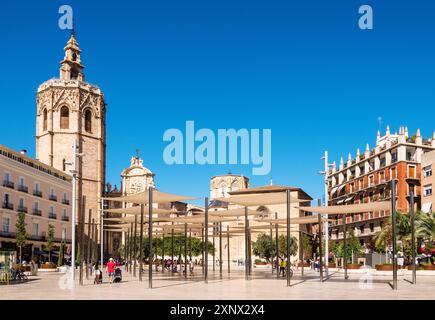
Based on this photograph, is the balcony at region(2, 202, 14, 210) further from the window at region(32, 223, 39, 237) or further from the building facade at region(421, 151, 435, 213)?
A: the building facade at region(421, 151, 435, 213)

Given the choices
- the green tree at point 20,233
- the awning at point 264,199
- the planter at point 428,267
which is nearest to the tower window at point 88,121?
the green tree at point 20,233

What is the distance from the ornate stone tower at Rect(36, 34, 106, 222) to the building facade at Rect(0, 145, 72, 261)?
12.6 meters

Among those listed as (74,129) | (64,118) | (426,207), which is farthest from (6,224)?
(426,207)

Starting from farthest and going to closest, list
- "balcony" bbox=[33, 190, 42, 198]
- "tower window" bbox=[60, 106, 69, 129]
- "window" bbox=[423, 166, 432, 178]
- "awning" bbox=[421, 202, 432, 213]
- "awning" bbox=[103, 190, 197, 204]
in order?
"tower window" bbox=[60, 106, 69, 129]
"balcony" bbox=[33, 190, 42, 198]
"window" bbox=[423, 166, 432, 178]
"awning" bbox=[421, 202, 432, 213]
"awning" bbox=[103, 190, 197, 204]

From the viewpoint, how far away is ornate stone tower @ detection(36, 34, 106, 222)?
8575cm

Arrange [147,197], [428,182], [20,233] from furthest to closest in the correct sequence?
[428,182], [20,233], [147,197]

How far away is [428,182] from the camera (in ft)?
194

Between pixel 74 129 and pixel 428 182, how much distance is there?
50635 mm

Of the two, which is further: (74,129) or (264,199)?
(74,129)

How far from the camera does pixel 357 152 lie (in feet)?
258

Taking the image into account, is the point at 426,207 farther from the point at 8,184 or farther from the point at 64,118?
the point at 64,118

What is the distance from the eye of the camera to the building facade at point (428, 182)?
58.0m

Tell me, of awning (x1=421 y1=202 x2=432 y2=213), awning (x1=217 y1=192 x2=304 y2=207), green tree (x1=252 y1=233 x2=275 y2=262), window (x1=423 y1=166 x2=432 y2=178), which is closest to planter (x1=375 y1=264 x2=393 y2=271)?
awning (x1=217 y1=192 x2=304 y2=207)
